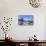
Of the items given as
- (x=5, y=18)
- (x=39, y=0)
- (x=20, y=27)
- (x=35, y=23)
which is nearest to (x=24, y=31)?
(x=20, y=27)

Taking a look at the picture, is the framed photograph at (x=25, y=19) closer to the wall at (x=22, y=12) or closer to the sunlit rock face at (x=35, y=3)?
the wall at (x=22, y=12)

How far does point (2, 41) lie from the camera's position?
436 centimetres

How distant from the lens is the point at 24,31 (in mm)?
4621

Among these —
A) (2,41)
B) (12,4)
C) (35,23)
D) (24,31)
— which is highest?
(12,4)

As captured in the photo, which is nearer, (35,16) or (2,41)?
(2,41)

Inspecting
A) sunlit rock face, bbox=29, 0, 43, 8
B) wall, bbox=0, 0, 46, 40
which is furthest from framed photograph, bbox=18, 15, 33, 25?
sunlit rock face, bbox=29, 0, 43, 8

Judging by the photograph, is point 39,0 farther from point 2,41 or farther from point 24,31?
point 2,41

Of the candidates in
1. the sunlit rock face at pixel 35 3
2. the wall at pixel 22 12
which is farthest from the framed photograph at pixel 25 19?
the sunlit rock face at pixel 35 3

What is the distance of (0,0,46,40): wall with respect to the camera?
4609 millimetres

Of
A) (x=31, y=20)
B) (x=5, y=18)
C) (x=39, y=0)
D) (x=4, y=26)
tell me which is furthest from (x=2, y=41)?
(x=39, y=0)

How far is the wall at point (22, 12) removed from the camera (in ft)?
15.1

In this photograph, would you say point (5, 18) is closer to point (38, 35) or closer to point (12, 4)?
point (12, 4)

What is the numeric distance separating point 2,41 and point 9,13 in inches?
41.1

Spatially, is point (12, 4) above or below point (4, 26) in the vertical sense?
above
